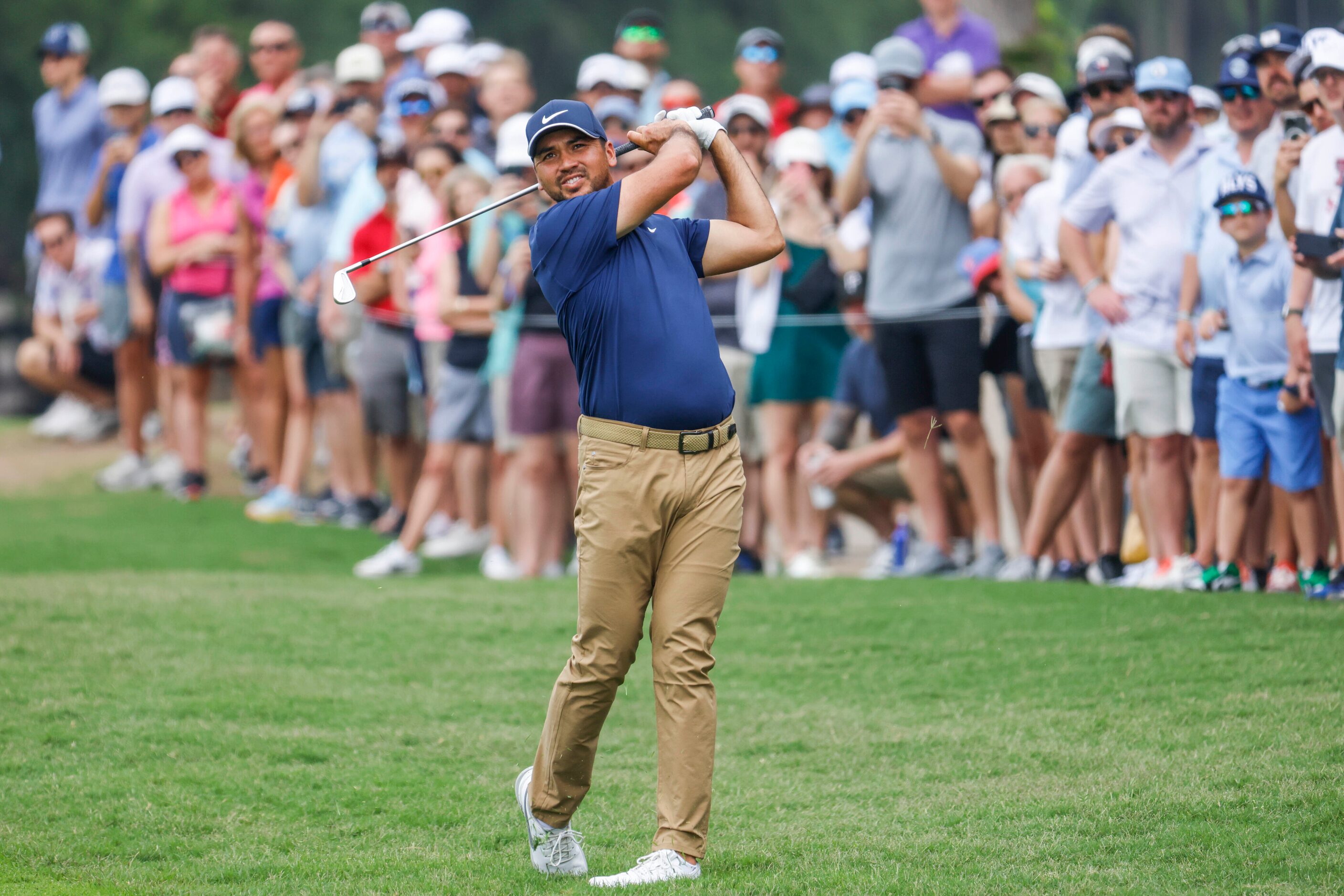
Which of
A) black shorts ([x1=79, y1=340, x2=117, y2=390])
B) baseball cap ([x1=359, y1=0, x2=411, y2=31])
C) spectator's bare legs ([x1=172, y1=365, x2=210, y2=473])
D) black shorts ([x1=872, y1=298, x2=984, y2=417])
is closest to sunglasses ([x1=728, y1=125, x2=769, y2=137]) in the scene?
black shorts ([x1=872, y1=298, x2=984, y2=417])

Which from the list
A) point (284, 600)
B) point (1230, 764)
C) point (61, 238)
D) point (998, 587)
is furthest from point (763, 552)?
point (61, 238)

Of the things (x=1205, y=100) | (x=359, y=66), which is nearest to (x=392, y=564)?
(x=359, y=66)

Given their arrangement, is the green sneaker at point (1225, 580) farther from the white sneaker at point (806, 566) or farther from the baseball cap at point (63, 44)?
the baseball cap at point (63, 44)

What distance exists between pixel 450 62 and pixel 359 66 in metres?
0.74

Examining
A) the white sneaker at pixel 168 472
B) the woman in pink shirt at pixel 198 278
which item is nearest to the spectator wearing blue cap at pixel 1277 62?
the woman in pink shirt at pixel 198 278

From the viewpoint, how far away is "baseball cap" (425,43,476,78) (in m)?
13.3

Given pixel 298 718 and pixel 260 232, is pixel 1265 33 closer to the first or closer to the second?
pixel 298 718

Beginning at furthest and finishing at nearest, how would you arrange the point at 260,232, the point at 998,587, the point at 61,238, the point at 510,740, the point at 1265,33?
the point at 61,238
the point at 260,232
the point at 998,587
the point at 1265,33
the point at 510,740

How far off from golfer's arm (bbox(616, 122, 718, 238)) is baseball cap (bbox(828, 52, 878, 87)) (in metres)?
6.78

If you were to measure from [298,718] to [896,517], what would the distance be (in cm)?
504

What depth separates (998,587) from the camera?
923 cm

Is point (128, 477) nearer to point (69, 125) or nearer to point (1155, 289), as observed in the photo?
point (69, 125)

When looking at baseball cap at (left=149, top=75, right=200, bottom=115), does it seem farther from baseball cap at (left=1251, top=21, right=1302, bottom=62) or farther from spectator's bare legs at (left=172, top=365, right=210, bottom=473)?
baseball cap at (left=1251, top=21, right=1302, bottom=62)

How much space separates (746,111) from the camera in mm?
10836
